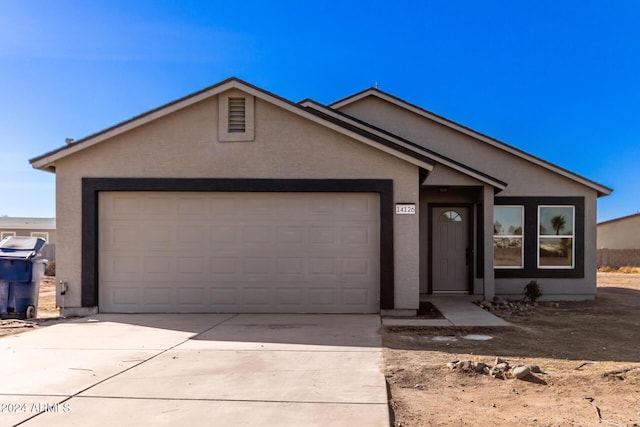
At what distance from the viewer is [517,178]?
14141 mm

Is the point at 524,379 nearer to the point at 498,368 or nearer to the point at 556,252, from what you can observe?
the point at 498,368

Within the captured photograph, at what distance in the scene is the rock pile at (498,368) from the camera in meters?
5.80

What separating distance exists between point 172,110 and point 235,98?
130 centimetres

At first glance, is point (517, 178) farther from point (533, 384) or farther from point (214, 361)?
point (214, 361)

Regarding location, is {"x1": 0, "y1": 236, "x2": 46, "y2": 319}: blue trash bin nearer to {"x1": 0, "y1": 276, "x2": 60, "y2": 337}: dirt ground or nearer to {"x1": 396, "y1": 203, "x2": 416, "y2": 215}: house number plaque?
{"x1": 0, "y1": 276, "x2": 60, "y2": 337}: dirt ground

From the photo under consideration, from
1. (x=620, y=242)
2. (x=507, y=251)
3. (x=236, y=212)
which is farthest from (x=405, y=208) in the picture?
(x=620, y=242)

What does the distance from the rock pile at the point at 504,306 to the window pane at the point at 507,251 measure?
145cm

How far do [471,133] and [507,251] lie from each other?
11.3ft

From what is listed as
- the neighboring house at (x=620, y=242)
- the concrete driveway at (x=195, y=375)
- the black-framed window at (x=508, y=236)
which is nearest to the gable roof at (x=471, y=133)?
the black-framed window at (x=508, y=236)

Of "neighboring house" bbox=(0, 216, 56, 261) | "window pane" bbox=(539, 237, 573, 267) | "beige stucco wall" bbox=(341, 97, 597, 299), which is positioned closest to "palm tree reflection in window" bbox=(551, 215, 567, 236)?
"window pane" bbox=(539, 237, 573, 267)

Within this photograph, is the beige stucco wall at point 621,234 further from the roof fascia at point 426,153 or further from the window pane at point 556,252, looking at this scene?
the roof fascia at point 426,153

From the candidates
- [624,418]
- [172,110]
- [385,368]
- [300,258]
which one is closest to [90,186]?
[172,110]

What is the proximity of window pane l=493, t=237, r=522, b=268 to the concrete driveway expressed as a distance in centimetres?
624

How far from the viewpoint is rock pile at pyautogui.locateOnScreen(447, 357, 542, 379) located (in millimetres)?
5800
